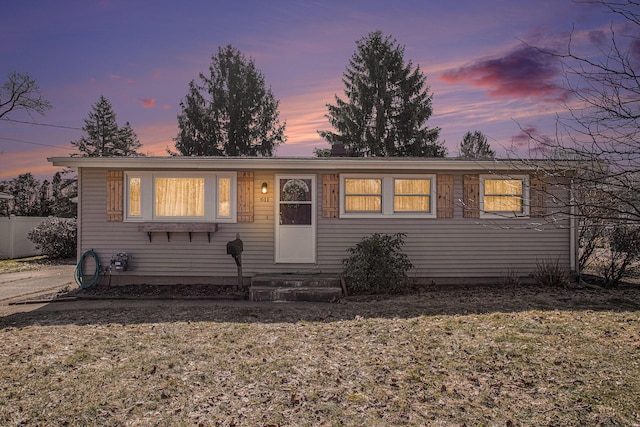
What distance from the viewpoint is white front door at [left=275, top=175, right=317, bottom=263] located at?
9703 millimetres

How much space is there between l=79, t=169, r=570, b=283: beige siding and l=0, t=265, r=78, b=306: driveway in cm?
148

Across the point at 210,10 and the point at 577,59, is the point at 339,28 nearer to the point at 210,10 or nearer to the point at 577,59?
the point at 210,10

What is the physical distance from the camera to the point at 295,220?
9.74 metres

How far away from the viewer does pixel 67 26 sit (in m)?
12.9

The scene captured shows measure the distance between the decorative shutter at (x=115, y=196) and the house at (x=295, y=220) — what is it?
0.02 meters

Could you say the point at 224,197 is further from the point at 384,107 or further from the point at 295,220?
the point at 384,107

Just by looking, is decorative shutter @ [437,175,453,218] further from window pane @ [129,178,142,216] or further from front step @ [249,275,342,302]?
window pane @ [129,178,142,216]

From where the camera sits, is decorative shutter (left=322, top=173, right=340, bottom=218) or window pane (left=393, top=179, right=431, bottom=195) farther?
window pane (left=393, top=179, right=431, bottom=195)

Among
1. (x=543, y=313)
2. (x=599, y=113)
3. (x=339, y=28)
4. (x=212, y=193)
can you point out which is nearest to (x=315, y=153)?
(x=339, y=28)

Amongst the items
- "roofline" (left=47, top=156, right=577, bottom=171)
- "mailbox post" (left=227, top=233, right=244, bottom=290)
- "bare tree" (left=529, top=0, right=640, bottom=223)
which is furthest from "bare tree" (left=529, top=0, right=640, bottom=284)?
"mailbox post" (left=227, top=233, right=244, bottom=290)

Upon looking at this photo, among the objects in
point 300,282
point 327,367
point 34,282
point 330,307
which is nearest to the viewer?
point 327,367

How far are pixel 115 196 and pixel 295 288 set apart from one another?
4434 mm

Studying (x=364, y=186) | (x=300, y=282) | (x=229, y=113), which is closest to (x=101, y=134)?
(x=229, y=113)

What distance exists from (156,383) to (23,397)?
1093 mm
